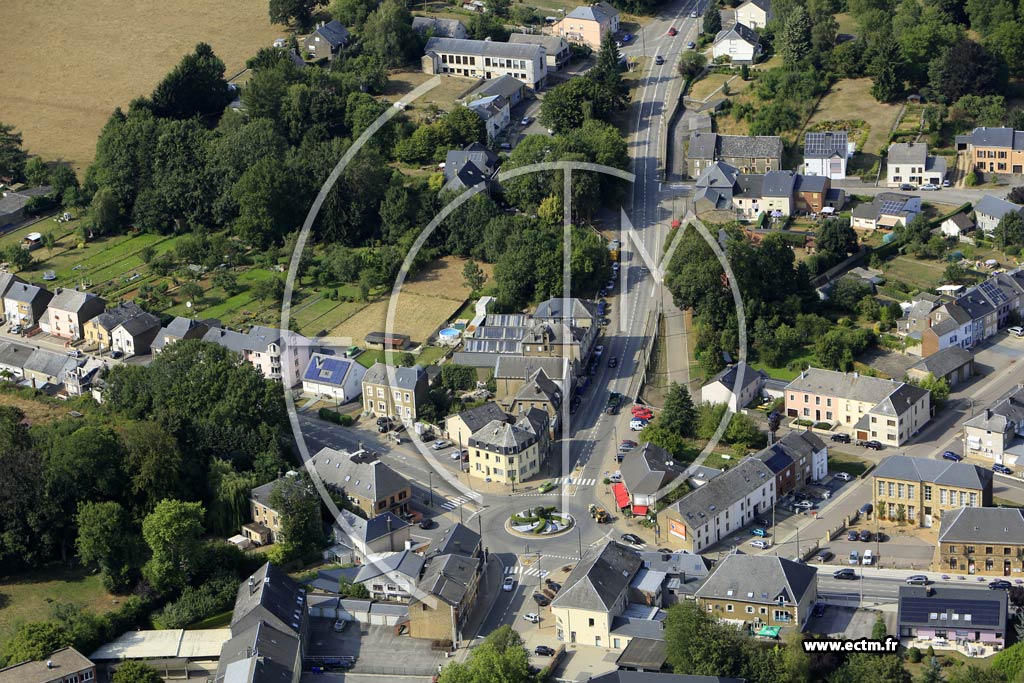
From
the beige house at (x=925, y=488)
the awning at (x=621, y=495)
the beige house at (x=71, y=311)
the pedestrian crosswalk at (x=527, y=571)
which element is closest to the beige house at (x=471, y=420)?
the awning at (x=621, y=495)

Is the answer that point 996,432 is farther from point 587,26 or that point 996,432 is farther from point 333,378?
point 587,26

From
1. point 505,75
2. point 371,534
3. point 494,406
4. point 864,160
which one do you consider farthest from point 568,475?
point 505,75

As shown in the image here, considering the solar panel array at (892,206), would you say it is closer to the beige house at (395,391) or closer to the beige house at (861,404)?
the beige house at (861,404)

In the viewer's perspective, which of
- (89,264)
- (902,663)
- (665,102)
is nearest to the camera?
(902,663)

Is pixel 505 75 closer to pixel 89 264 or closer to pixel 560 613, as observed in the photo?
pixel 89 264

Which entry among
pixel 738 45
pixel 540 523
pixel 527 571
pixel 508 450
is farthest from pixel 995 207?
pixel 527 571

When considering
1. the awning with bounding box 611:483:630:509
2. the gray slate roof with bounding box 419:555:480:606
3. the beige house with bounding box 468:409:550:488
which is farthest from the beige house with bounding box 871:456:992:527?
the gray slate roof with bounding box 419:555:480:606

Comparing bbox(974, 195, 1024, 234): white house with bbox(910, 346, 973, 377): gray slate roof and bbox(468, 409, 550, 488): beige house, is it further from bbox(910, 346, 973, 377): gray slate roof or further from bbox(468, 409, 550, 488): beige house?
bbox(468, 409, 550, 488): beige house
